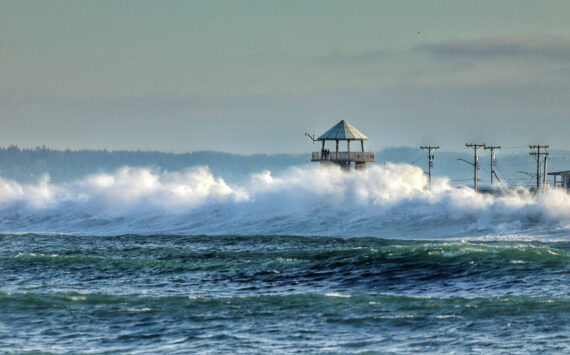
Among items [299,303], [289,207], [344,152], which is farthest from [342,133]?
[299,303]

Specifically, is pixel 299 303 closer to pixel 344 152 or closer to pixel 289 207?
pixel 289 207

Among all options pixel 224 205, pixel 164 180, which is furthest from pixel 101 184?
pixel 224 205

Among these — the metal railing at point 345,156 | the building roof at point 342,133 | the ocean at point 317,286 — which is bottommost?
the ocean at point 317,286

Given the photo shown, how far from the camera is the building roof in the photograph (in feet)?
194

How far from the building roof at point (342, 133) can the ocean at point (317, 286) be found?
1305 cm

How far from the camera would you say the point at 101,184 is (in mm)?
61031

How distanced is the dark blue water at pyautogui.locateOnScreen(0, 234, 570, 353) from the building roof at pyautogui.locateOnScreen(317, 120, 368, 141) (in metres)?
32.1

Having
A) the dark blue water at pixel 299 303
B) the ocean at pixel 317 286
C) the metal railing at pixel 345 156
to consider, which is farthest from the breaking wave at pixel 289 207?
the dark blue water at pixel 299 303

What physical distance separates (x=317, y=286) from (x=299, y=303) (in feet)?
10.2

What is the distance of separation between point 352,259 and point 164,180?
37.8 m

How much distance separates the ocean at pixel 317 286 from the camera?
1406 centimetres

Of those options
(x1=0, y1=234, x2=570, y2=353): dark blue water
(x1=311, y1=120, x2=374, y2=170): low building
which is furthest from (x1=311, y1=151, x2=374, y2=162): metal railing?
(x1=0, y1=234, x2=570, y2=353): dark blue water

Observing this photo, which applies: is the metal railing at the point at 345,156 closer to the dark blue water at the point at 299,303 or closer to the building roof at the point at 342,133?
the building roof at the point at 342,133

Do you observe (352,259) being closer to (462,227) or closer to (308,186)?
(462,227)
